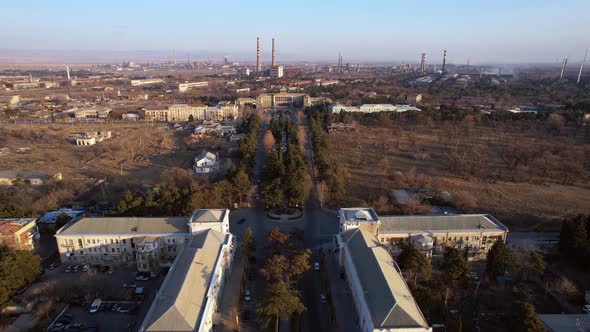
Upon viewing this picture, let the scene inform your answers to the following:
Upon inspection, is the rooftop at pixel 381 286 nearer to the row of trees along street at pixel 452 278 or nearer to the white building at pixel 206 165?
the row of trees along street at pixel 452 278

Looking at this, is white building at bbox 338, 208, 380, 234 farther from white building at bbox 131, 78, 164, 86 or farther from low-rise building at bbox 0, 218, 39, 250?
white building at bbox 131, 78, 164, 86

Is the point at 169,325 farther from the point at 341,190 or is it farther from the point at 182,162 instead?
the point at 182,162

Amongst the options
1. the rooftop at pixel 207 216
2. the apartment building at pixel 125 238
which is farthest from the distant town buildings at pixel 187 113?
the rooftop at pixel 207 216

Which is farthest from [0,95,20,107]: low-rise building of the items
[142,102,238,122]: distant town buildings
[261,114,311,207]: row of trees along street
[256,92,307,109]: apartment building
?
[261,114,311,207]: row of trees along street

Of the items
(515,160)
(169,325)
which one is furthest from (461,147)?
(169,325)

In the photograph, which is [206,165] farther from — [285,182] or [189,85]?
[189,85]

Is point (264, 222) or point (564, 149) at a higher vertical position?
point (564, 149)
